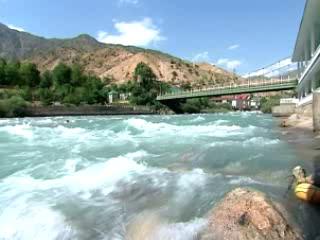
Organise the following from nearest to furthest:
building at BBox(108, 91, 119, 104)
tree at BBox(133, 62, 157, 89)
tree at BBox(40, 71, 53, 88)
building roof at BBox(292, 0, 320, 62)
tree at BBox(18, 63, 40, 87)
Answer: building roof at BBox(292, 0, 320, 62), tree at BBox(18, 63, 40, 87), tree at BBox(40, 71, 53, 88), building at BBox(108, 91, 119, 104), tree at BBox(133, 62, 157, 89)

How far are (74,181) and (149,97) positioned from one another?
108641mm

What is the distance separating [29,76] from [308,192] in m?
111

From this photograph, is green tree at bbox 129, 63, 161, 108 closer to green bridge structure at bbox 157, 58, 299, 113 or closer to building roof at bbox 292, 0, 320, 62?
green bridge structure at bbox 157, 58, 299, 113

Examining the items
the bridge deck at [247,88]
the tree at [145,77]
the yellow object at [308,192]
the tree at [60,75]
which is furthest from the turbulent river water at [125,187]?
the tree at [145,77]

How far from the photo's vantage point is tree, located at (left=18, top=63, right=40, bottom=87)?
112 m

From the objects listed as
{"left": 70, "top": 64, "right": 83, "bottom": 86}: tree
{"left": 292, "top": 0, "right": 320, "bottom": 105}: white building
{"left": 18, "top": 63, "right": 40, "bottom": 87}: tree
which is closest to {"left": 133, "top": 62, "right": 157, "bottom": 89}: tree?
{"left": 70, "top": 64, "right": 83, "bottom": 86}: tree

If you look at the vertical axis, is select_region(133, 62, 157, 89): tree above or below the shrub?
above

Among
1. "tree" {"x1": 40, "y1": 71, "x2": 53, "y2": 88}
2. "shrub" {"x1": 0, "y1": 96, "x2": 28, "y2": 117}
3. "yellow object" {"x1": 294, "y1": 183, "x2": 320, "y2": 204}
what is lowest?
"yellow object" {"x1": 294, "y1": 183, "x2": 320, "y2": 204}

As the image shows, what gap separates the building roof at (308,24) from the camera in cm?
3348

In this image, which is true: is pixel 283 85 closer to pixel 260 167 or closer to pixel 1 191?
pixel 260 167

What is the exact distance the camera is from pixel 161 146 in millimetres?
19828

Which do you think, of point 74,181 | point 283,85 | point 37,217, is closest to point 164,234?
point 37,217

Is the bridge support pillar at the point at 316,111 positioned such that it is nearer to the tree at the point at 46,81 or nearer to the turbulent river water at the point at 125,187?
the turbulent river water at the point at 125,187

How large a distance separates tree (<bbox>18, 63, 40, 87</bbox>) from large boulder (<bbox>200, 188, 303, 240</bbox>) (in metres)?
110
